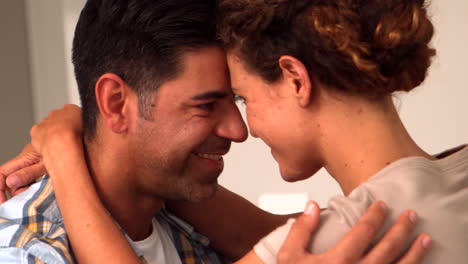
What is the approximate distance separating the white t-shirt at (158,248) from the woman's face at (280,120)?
0.41 meters

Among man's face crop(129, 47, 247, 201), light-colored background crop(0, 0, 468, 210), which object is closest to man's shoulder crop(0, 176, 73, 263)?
man's face crop(129, 47, 247, 201)

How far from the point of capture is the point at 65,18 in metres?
3.03

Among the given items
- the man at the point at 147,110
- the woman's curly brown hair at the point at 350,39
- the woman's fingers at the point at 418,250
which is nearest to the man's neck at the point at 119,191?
the man at the point at 147,110

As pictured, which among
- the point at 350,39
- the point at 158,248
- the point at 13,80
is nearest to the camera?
the point at 350,39

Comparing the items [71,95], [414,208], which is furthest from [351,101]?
[71,95]

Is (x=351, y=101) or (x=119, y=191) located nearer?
(x=351, y=101)

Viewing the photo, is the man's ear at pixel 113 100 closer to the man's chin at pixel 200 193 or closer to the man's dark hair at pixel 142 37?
the man's dark hair at pixel 142 37

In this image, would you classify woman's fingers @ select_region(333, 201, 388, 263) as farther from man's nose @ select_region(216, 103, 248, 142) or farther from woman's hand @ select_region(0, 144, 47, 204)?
woman's hand @ select_region(0, 144, 47, 204)

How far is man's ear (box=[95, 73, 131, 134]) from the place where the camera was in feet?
4.96

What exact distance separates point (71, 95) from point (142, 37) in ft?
5.43

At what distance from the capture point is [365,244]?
3.53ft

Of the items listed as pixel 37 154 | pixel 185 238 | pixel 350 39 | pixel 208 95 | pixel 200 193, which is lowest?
pixel 185 238

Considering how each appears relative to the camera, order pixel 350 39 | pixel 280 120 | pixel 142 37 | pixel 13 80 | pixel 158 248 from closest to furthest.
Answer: pixel 350 39, pixel 280 120, pixel 142 37, pixel 158 248, pixel 13 80

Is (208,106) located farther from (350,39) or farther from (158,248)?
(350,39)
